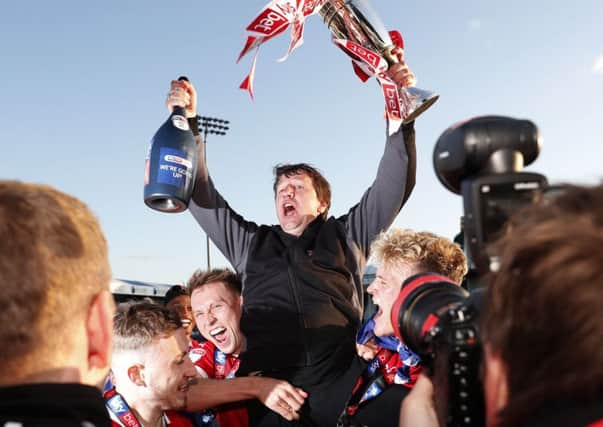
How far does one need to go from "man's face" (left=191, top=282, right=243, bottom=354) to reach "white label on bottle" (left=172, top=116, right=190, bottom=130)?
913 millimetres

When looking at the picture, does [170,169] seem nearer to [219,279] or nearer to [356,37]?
[219,279]

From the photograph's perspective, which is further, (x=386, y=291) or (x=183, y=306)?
(x=183, y=306)

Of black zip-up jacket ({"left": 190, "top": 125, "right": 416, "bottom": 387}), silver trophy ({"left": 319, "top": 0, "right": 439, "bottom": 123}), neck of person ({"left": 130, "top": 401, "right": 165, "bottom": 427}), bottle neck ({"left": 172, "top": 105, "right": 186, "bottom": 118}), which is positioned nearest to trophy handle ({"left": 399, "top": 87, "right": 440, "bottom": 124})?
silver trophy ({"left": 319, "top": 0, "right": 439, "bottom": 123})

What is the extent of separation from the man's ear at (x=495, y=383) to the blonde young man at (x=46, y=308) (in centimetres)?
71

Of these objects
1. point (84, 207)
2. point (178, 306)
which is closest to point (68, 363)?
point (84, 207)

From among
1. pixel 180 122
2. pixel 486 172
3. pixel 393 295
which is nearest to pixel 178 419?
pixel 393 295

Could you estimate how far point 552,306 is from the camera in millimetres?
759

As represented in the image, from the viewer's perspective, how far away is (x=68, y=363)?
1.12m

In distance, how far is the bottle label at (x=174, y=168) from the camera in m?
2.75

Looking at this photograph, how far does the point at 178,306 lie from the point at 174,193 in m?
2.25

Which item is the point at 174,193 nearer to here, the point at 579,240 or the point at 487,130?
the point at 487,130

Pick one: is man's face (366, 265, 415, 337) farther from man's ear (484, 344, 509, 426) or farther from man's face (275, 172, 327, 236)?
man's ear (484, 344, 509, 426)

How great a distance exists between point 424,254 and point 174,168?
4.07 ft

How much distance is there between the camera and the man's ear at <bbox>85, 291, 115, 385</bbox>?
3.88ft
